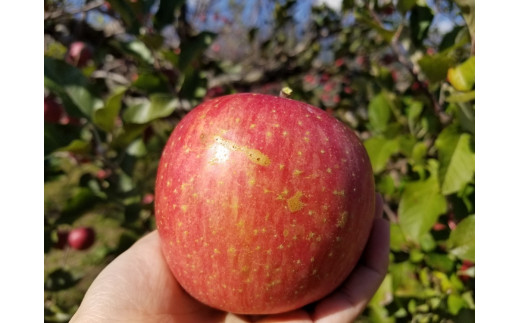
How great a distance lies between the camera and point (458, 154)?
91 centimetres

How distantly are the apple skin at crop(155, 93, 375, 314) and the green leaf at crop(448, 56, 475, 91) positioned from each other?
282 millimetres

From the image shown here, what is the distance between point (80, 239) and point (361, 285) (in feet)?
3.90

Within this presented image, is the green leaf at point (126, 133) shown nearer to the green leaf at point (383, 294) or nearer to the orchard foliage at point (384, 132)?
the orchard foliage at point (384, 132)

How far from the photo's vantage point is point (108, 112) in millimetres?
987

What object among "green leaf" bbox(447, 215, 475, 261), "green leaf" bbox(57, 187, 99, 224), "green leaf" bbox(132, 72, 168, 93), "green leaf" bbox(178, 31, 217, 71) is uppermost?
"green leaf" bbox(178, 31, 217, 71)

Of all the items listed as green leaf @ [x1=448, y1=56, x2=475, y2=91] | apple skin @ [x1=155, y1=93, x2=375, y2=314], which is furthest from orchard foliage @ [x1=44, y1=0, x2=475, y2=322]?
apple skin @ [x1=155, y1=93, x2=375, y2=314]

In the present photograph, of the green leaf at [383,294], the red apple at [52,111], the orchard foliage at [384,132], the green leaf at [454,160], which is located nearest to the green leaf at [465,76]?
the orchard foliage at [384,132]

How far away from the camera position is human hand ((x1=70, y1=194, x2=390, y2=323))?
2.68 ft

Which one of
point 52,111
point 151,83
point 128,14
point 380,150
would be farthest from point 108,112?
point 380,150

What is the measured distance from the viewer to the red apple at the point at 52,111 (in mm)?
1443

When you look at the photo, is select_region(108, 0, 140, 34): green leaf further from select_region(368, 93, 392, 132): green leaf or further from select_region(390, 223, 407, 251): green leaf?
select_region(390, 223, 407, 251): green leaf

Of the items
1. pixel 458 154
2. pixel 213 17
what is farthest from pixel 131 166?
pixel 213 17

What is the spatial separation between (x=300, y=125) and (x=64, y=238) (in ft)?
4.28

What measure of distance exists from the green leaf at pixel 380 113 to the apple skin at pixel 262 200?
19.2 inches
